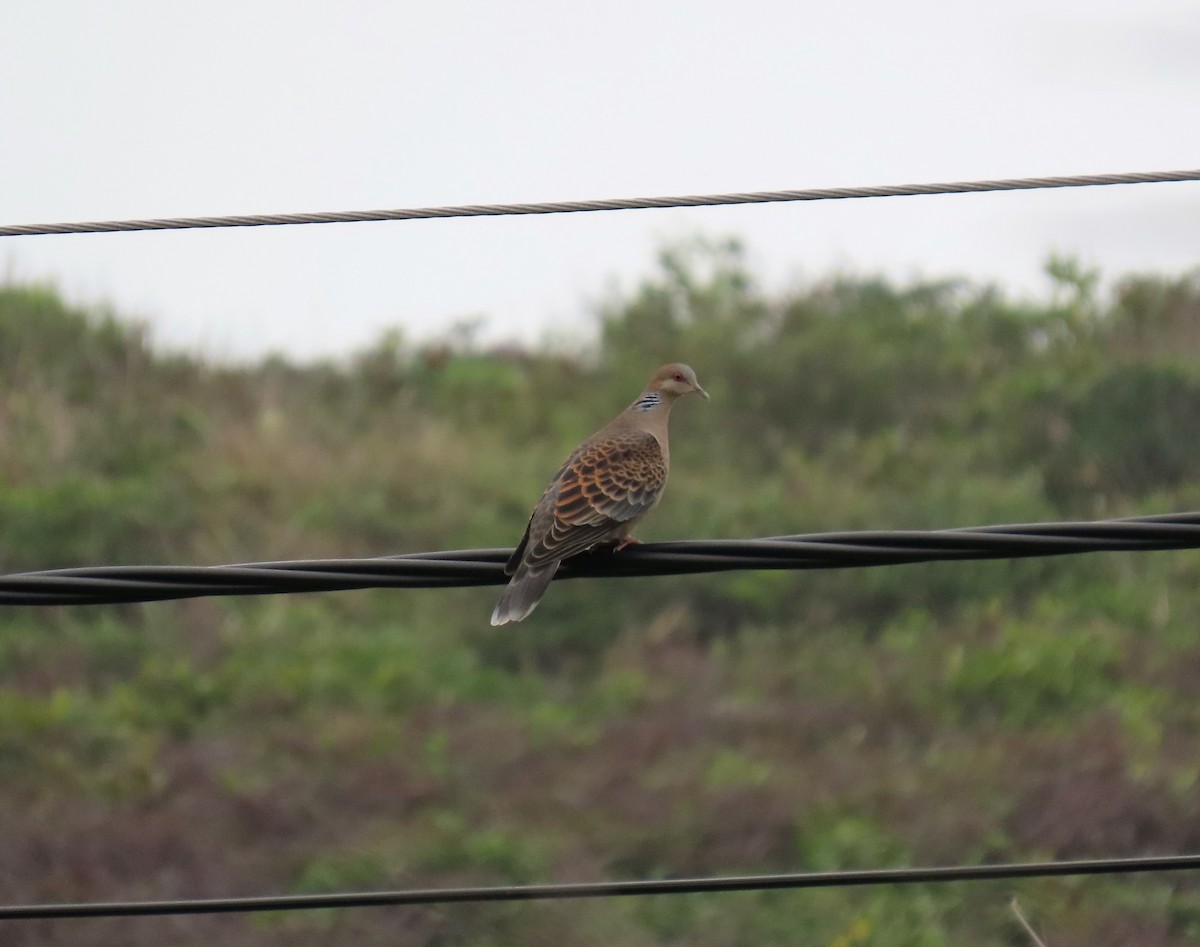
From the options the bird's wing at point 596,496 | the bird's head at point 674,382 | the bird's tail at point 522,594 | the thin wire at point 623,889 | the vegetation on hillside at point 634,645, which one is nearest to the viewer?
the thin wire at point 623,889

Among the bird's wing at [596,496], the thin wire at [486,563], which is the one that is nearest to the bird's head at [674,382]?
A: the bird's wing at [596,496]

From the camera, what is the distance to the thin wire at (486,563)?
2.98 meters

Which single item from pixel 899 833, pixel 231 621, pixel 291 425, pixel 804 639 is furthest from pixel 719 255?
pixel 899 833

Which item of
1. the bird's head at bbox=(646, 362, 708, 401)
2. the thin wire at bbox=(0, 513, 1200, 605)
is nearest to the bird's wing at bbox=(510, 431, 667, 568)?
the bird's head at bbox=(646, 362, 708, 401)

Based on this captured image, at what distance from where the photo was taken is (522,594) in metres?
4.31

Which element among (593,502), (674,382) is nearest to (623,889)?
(593,502)

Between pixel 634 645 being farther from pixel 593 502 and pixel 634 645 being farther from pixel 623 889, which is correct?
pixel 623 889

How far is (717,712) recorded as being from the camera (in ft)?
38.0

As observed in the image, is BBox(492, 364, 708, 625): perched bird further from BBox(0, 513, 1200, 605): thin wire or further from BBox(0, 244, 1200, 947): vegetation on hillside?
BBox(0, 244, 1200, 947): vegetation on hillside

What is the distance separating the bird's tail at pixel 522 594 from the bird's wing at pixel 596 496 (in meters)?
0.03

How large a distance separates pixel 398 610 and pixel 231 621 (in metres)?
1.36

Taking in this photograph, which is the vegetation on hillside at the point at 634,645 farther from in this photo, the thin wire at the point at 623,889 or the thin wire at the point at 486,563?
the thin wire at the point at 486,563

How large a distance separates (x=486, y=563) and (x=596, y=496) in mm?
1656

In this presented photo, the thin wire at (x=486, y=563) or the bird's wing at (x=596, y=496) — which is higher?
the thin wire at (x=486, y=563)
